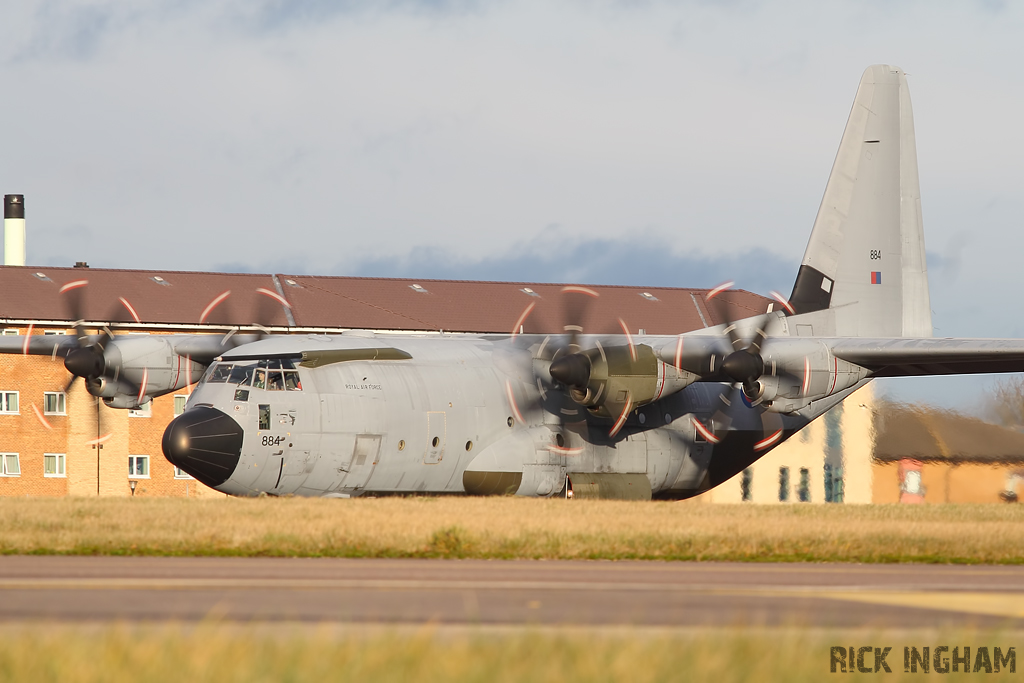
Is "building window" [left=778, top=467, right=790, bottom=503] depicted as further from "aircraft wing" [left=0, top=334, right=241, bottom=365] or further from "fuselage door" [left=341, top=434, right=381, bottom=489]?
"aircraft wing" [left=0, top=334, right=241, bottom=365]

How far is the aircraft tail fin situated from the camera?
33312 mm

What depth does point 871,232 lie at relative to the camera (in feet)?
111

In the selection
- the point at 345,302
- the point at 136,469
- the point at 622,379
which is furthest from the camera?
the point at 345,302

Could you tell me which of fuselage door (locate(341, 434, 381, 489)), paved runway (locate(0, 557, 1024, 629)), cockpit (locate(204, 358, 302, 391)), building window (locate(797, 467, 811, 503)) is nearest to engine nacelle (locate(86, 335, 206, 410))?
cockpit (locate(204, 358, 302, 391))

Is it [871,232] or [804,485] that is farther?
[871,232]

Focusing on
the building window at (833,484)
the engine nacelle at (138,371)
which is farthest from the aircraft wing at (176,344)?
the building window at (833,484)

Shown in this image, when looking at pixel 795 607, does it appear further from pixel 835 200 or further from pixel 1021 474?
pixel 835 200

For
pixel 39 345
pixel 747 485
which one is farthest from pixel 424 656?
pixel 747 485

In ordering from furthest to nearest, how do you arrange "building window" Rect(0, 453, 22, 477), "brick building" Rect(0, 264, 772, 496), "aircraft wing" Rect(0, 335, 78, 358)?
"brick building" Rect(0, 264, 772, 496)
"building window" Rect(0, 453, 22, 477)
"aircraft wing" Rect(0, 335, 78, 358)

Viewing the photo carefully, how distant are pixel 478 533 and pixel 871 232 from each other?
66.9 feet

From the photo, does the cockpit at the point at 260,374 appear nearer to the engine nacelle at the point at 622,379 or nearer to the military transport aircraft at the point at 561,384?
the military transport aircraft at the point at 561,384

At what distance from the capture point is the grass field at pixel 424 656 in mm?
6566

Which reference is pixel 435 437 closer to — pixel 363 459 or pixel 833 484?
pixel 363 459

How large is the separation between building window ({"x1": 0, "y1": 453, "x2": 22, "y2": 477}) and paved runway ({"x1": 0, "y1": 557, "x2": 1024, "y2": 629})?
152 ft
